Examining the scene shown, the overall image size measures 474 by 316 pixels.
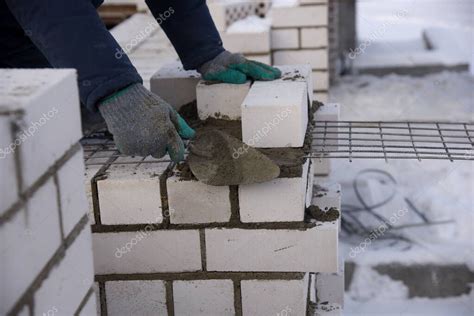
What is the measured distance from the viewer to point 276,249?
2762 millimetres

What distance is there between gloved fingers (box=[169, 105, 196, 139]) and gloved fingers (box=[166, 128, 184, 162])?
0.07m

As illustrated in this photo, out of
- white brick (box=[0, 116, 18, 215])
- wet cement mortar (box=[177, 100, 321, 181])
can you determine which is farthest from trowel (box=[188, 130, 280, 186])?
white brick (box=[0, 116, 18, 215])

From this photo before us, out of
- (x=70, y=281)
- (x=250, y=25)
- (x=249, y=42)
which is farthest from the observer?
(x=250, y=25)

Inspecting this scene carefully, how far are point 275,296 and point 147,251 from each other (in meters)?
0.50

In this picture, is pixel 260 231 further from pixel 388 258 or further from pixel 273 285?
pixel 388 258

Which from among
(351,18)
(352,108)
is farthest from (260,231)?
(351,18)

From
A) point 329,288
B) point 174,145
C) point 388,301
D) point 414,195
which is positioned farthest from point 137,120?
point 414,195

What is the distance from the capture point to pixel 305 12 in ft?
21.5

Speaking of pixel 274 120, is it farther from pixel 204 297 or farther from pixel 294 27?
pixel 294 27

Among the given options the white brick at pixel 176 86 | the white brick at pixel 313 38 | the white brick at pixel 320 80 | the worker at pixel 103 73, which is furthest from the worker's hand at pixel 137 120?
the white brick at pixel 320 80

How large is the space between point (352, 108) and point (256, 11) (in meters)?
2.22

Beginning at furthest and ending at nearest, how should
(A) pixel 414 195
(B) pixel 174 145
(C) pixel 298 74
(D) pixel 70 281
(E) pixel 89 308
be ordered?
(A) pixel 414 195, (C) pixel 298 74, (B) pixel 174 145, (E) pixel 89 308, (D) pixel 70 281

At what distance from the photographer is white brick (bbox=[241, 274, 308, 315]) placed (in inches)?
110

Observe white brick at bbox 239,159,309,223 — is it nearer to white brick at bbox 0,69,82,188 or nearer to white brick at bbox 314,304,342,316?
white brick at bbox 314,304,342,316
